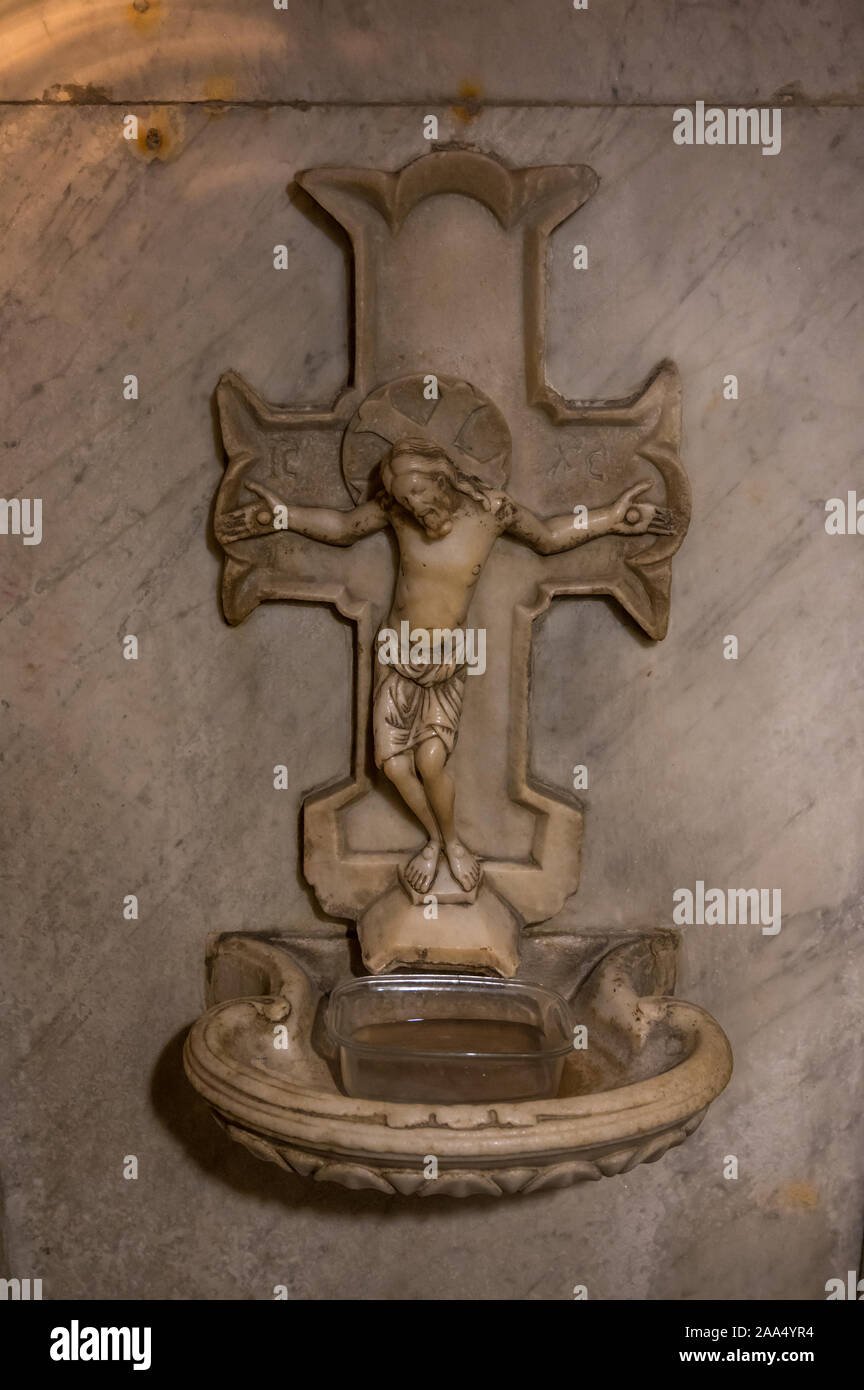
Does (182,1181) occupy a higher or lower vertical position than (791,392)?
lower

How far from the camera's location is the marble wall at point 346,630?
2170 mm

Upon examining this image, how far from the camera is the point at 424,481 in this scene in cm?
203

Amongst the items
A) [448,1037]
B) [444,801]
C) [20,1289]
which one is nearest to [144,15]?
[444,801]

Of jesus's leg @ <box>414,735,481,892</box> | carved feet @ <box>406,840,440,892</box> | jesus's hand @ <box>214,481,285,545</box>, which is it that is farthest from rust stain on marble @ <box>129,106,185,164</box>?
carved feet @ <box>406,840,440,892</box>

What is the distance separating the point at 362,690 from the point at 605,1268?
1.27 m

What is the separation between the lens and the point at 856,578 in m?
2.29

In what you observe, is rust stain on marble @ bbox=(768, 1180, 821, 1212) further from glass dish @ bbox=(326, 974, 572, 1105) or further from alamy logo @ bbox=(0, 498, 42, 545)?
alamy logo @ bbox=(0, 498, 42, 545)

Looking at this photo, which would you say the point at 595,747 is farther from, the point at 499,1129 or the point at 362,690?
the point at 499,1129

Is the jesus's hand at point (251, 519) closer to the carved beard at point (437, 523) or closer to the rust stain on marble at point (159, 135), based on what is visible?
the carved beard at point (437, 523)

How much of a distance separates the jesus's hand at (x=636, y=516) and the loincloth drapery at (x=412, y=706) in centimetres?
37

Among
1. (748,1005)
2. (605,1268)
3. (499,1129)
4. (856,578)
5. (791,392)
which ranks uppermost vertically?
(791,392)

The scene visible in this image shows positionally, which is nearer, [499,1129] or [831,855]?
[499,1129]

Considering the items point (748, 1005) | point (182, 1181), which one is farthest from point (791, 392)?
point (182, 1181)

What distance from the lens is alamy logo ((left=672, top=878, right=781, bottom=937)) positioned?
7.75ft
